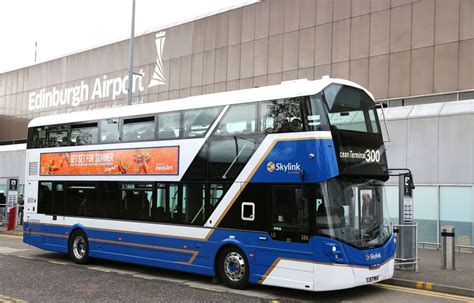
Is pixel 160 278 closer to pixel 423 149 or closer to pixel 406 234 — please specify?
→ pixel 406 234

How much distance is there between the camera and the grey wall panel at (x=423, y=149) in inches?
635

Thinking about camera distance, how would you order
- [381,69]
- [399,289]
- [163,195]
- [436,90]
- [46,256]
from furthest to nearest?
[381,69] < [436,90] < [46,256] < [163,195] < [399,289]

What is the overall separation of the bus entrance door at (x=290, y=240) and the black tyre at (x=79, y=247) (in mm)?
5649

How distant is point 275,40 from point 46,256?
13.8 meters

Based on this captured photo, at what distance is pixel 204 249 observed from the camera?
10.1 m

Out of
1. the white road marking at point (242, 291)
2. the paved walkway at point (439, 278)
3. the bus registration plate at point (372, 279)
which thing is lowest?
the white road marking at point (242, 291)

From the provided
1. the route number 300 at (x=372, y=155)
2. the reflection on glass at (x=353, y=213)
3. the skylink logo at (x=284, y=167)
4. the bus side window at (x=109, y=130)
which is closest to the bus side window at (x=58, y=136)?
the bus side window at (x=109, y=130)

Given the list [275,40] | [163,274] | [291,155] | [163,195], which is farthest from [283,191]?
[275,40]

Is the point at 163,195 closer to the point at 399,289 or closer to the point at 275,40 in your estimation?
the point at 399,289

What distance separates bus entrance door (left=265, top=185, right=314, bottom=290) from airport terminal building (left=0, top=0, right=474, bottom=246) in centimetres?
891

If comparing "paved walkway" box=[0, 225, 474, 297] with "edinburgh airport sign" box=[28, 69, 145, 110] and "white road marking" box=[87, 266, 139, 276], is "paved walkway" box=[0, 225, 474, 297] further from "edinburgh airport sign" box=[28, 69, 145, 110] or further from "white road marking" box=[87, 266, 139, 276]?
"edinburgh airport sign" box=[28, 69, 145, 110]

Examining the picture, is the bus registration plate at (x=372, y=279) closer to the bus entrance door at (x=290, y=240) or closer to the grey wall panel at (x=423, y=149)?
the bus entrance door at (x=290, y=240)

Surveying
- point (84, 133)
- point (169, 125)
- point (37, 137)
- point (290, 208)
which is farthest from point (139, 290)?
point (37, 137)

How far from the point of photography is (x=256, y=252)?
9.26 m
